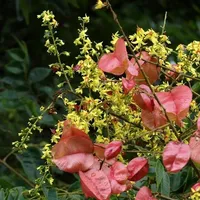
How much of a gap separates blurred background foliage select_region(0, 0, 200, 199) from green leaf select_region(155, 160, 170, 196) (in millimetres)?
629

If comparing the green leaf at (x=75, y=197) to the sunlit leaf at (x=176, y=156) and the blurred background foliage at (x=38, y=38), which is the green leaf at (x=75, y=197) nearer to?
the sunlit leaf at (x=176, y=156)

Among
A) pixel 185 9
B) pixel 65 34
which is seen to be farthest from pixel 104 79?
pixel 185 9

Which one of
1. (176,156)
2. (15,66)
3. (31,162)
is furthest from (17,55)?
(176,156)

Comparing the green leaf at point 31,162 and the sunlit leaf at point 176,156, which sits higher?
the sunlit leaf at point 176,156

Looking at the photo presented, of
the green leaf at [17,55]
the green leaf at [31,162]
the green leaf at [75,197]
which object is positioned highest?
the green leaf at [17,55]

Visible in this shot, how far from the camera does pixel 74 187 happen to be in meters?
0.93

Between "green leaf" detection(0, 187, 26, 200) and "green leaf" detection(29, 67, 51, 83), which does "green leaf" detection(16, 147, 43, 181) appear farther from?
"green leaf" detection(0, 187, 26, 200)

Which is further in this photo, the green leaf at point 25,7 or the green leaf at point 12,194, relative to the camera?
the green leaf at point 25,7

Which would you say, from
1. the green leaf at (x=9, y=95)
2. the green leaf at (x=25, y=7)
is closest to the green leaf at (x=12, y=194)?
the green leaf at (x=9, y=95)

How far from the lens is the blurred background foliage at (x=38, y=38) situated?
164 centimetres

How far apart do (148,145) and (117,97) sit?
91mm

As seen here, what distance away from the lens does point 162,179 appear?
79 centimetres

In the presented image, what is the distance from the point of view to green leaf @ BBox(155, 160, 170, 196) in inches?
30.3

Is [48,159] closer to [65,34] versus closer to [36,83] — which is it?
[36,83]
